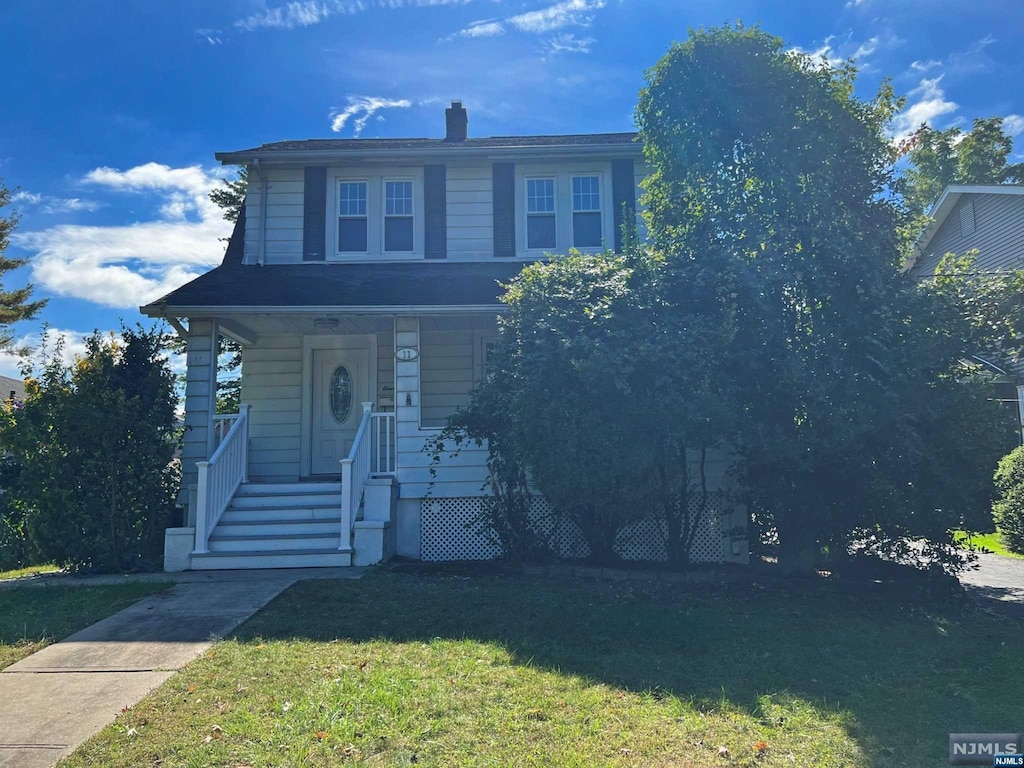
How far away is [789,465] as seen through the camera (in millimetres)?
7207

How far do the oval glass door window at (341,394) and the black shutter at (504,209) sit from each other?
3326 mm

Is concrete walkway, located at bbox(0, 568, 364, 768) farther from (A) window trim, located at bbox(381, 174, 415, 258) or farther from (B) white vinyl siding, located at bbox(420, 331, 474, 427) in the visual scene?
(A) window trim, located at bbox(381, 174, 415, 258)

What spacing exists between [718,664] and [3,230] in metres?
27.3

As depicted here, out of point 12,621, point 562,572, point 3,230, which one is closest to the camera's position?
point 12,621

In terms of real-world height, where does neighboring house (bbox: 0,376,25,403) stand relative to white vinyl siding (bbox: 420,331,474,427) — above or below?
above

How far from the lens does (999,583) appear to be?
8.70 m

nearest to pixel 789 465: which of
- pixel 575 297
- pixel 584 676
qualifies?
pixel 575 297

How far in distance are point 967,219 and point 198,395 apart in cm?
1832

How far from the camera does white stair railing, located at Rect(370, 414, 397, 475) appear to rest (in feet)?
31.7

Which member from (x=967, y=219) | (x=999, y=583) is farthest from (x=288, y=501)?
(x=967, y=219)

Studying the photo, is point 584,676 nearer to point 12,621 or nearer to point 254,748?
point 254,748

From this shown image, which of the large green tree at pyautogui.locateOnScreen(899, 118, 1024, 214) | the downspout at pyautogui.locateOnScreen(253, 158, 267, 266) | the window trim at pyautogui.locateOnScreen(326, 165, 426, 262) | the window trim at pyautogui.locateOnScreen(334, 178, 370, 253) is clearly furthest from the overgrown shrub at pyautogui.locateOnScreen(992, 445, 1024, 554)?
the large green tree at pyautogui.locateOnScreen(899, 118, 1024, 214)

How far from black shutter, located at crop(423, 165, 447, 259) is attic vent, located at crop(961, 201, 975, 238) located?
13833mm
